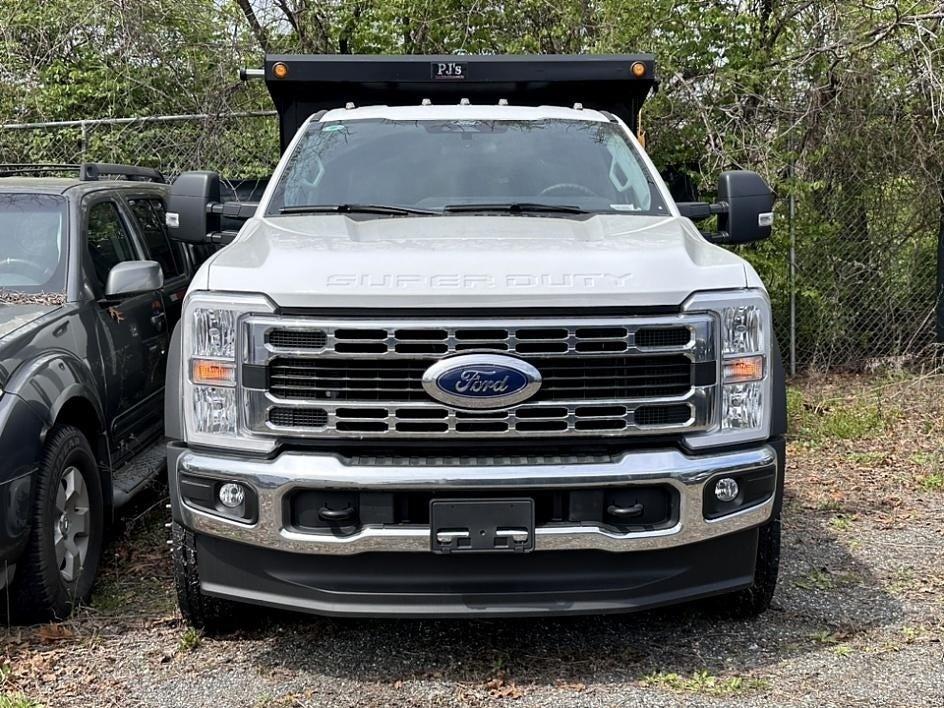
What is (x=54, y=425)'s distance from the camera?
415 cm

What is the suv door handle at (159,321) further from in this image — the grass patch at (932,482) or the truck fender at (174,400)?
the grass patch at (932,482)

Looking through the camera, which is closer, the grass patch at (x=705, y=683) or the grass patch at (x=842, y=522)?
the grass patch at (x=705, y=683)

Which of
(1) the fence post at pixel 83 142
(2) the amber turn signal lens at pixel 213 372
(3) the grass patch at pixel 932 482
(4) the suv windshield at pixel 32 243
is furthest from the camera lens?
(1) the fence post at pixel 83 142

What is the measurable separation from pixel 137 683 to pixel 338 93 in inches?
171

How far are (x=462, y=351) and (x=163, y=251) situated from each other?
11.3ft

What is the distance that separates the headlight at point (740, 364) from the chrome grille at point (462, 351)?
6 cm

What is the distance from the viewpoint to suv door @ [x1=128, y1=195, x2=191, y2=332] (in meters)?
5.96

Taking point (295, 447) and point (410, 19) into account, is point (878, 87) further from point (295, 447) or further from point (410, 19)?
point (295, 447)

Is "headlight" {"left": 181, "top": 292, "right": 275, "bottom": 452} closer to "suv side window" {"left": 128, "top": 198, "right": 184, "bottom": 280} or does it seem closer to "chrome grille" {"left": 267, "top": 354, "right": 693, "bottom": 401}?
"chrome grille" {"left": 267, "top": 354, "right": 693, "bottom": 401}

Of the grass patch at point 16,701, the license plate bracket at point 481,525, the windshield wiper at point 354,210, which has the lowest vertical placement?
the grass patch at point 16,701

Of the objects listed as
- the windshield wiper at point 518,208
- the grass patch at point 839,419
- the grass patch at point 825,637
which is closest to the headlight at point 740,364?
the grass patch at point 825,637

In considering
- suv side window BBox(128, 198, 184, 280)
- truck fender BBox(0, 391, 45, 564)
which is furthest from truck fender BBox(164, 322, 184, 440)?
suv side window BBox(128, 198, 184, 280)

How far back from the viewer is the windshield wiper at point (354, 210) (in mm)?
4609

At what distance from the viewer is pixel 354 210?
4.65 metres
